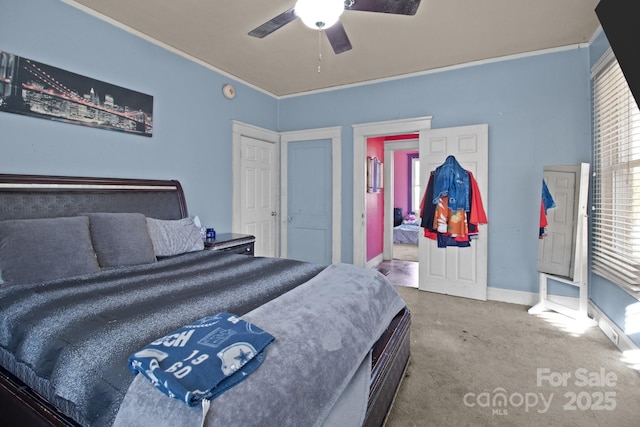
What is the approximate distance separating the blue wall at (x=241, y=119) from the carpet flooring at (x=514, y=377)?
0.52 m

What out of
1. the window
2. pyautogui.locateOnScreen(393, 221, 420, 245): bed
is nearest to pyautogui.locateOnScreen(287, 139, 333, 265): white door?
the window

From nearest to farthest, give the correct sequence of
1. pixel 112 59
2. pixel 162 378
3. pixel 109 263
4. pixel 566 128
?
pixel 162 378 < pixel 109 263 < pixel 112 59 < pixel 566 128

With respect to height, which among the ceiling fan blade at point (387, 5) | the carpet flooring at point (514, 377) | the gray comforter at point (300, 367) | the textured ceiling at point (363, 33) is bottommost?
the carpet flooring at point (514, 377)

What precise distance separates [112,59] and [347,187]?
3062 millimetres

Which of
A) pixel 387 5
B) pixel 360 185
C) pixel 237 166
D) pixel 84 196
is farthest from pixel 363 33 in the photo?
pixel 84 196

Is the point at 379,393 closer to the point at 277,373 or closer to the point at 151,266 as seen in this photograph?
the point at 277,373

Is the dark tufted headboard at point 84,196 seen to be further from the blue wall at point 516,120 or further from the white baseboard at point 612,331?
the white baseboard at point 612,331

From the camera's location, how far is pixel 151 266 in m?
2.20

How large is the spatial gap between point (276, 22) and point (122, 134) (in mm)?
1767

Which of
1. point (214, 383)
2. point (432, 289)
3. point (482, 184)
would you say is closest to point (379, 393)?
point (214, 383)

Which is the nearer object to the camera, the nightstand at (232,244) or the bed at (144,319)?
the bed at (144,319)

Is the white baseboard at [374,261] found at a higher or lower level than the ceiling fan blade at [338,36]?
lower

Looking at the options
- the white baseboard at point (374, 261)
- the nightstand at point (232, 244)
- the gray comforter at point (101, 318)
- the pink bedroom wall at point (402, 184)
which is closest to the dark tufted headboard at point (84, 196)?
the nightstand at point (232, 244)

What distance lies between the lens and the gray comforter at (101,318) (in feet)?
3.24
